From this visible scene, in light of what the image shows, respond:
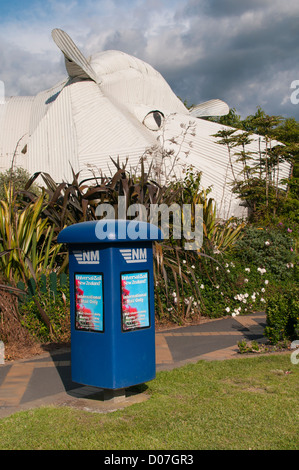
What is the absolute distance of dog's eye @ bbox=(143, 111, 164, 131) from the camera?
70.0ft

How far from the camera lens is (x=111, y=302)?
4.86 m

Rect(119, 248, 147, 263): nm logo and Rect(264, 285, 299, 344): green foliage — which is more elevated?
Rect(119, 248, 147, 263): nm logo

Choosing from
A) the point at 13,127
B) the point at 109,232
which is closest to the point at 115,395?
the point at 109,232

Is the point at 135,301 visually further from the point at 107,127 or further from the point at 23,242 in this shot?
the point at 107,127

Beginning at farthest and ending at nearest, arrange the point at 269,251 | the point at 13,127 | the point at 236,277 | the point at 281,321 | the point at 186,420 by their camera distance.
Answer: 1. the point at 13,127
2. the point at 269,251
3. the point at 236,277
4. the point at 281,321
5. the point at 186,420

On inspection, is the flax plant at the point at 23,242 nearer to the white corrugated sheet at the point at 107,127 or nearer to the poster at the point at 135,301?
the poster at the point at 135,301

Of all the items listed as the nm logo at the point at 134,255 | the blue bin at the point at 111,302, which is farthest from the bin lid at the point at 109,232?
the nm logo at the point at 134,255

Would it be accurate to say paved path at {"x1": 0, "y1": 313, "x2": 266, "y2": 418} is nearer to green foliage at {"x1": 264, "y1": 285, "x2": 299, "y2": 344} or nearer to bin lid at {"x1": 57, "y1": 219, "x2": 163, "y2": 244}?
green foliage at {"x1": 264, "y1": 285, "x2": 299, "y2": 344}

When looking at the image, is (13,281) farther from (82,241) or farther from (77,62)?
(77,62)

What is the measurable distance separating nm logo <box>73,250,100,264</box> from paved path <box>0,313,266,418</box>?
1.39 meters

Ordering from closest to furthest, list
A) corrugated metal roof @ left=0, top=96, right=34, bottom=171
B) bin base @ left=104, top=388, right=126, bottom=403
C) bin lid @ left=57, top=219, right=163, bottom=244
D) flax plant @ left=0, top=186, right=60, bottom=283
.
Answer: bin lid @ left=57, top=219, right=163, bottom=244 → bin base @ left=104, top=388, right=126, bottom=403 → flax plant @ left=0, top=186, right=60, bottom=283 → corrugated metal roof @ left=0, top=96, right=34, bottom=171

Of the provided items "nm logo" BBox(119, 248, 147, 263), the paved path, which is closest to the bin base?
the paved path

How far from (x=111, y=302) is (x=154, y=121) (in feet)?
57.3
